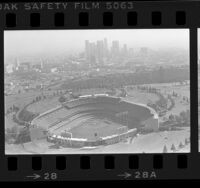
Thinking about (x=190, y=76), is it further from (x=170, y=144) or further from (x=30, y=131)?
(x=30, y=131)

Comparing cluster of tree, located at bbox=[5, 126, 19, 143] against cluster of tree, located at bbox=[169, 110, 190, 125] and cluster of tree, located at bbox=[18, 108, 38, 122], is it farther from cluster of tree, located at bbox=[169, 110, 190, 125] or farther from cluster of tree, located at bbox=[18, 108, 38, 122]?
cluster of tree, located at bbox=[169, 110, 190, 125]

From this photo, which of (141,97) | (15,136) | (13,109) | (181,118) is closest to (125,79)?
(141,97)

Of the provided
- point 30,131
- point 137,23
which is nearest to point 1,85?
point 30,131

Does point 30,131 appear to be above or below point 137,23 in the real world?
below

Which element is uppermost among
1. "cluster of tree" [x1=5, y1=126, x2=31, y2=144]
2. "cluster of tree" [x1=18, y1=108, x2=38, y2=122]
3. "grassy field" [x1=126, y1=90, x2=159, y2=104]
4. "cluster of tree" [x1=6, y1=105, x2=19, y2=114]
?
"grassy field" [x1=126, y1=90, x2=159, y2=104]

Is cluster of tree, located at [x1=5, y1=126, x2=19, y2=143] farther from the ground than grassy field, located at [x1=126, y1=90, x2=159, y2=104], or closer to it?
closer to it
